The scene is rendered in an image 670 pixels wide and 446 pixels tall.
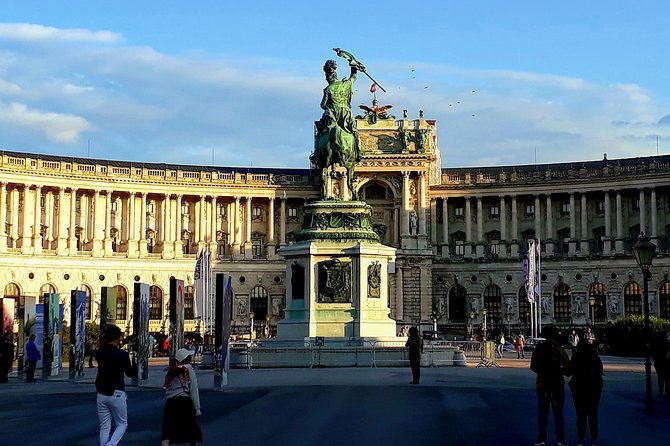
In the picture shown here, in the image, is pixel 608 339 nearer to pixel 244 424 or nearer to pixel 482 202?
pixel 482 202

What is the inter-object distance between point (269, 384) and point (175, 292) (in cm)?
930

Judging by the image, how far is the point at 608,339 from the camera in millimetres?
80750

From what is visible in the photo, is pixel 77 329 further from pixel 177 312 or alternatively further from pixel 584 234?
pixel 584 234

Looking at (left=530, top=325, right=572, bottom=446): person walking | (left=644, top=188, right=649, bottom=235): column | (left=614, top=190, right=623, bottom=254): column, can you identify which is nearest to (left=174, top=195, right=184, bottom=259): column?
(left=614, top=190, right=623, bottom=254): column

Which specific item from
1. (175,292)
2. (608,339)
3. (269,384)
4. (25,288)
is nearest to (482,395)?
(269,384)

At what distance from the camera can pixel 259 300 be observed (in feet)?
407

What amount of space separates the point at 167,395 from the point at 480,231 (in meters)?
111

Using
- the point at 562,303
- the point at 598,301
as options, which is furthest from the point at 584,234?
the point at 562,303

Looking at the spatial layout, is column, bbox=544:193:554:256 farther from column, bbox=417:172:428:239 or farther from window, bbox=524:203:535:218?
column, bbox=417:172:428:239

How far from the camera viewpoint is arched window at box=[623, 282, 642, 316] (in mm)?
117688

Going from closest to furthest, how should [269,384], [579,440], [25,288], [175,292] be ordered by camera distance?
[579,440] < [269,384] < [175,292] < [25,288]

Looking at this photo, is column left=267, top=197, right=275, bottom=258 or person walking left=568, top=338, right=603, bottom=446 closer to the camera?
person walking left=568, top=338, right=603, bottom=446

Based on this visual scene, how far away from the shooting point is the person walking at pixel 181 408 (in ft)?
59.6

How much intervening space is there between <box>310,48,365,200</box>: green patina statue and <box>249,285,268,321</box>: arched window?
7084 centimetres
